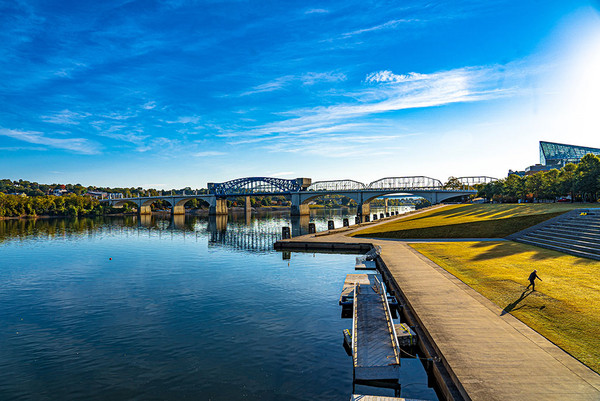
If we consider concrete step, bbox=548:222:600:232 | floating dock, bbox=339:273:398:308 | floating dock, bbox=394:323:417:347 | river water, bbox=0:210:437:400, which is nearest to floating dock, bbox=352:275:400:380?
floating dock, bbox=394:323:417:347

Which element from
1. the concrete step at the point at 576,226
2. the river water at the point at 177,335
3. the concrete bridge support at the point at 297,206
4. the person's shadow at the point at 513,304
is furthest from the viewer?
the concrete bridge support at the point at 297,206

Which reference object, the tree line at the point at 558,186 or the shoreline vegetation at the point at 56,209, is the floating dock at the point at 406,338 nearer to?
Result: the tree line at the point at 558,186

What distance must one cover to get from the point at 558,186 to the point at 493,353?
79563 mm

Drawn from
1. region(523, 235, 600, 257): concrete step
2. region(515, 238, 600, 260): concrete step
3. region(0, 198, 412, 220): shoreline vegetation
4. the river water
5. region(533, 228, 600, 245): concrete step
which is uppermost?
region(0, 198, 412, 220): shoreline vegetation

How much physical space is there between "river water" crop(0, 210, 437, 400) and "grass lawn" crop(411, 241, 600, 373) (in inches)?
215

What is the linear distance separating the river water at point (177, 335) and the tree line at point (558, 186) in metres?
54.8

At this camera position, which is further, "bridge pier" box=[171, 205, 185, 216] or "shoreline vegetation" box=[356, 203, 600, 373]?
"bridge pier" box=[171, 205, 185, 216]

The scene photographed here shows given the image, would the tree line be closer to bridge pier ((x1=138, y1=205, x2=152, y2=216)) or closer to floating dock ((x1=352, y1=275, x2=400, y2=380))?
floating dock ((x1=352, y1=275, x2=400, y2=380))

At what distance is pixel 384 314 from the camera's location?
55.4 ft

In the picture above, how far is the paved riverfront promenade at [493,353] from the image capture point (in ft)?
31.5

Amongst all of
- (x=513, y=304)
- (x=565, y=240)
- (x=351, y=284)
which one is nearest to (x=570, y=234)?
(x=565, y=240)

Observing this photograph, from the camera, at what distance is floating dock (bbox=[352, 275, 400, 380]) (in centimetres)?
1284

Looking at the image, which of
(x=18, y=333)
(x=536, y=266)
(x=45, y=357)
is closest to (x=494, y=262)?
(x=536, y=266)

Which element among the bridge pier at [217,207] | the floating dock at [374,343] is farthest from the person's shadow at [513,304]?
the bridge pier at [217,207]
